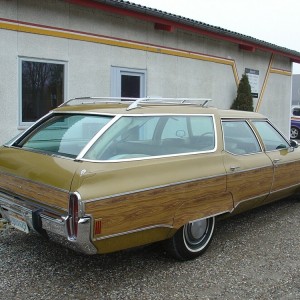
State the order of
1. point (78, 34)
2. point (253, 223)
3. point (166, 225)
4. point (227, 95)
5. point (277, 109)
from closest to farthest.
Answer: point (166, 225)
point (253, 223)
point (78, 34)
point (227, 95)
point (277, 109)

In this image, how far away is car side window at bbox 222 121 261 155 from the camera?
15.5ft

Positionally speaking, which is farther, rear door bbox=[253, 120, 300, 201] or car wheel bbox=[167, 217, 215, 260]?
rear door bbox=[253, 120, 300, 201]

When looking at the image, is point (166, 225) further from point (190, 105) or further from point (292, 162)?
point (292, 162)

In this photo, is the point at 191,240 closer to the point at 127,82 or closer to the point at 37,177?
the point at 37,177

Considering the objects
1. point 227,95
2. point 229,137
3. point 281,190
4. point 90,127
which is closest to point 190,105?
point 229,137

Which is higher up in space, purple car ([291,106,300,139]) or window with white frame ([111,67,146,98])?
window with white frame ([111,67,146,98])

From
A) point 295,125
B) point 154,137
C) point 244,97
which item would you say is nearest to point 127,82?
point 244,97

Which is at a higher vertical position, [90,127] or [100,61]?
[100,61]

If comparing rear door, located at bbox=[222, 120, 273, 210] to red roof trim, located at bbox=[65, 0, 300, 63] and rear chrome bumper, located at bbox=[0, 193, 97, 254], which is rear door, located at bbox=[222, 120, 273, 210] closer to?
rear chrome bumper, located at bbox=[0, 193, 97, 254]

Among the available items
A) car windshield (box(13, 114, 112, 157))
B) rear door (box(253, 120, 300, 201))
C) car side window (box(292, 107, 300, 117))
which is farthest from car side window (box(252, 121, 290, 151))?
A: car side window (box(292, 107, 300, 117))

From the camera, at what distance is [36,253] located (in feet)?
13.8

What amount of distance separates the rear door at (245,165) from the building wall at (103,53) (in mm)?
4224

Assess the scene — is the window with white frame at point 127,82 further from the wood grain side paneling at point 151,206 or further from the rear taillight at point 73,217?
the rear taillight at point 73,217

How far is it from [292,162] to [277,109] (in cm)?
945
